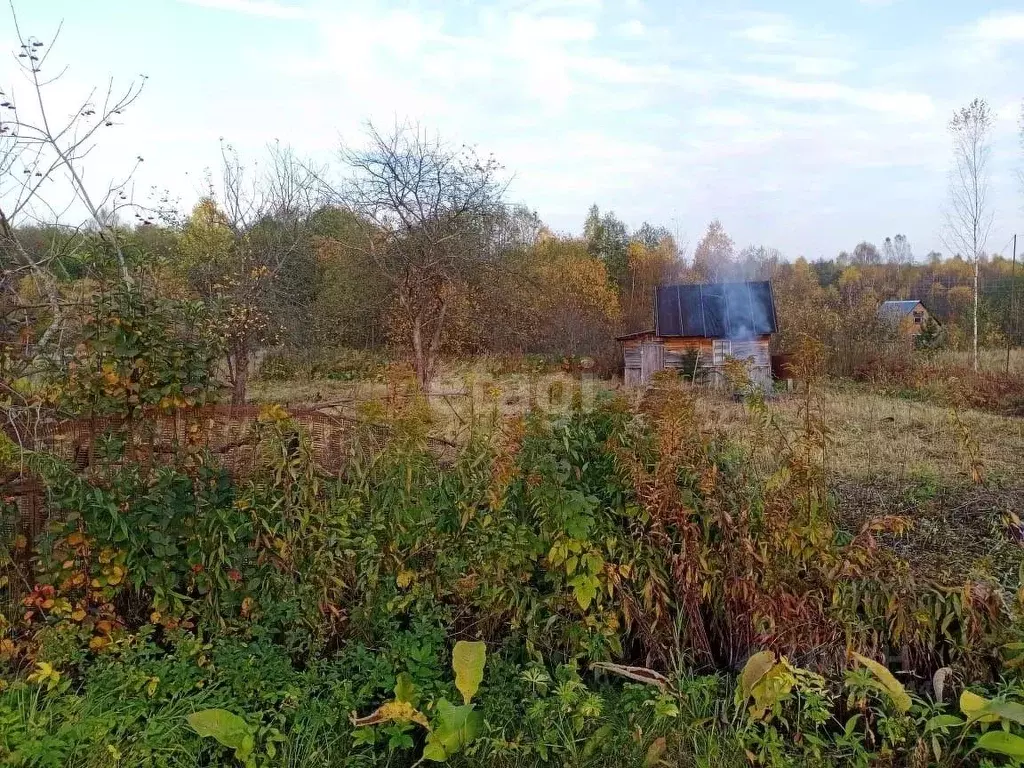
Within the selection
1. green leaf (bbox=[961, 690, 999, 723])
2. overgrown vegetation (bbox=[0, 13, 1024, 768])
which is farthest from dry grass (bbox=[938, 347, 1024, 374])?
green leaf (bbox=[961, 690, 999, 723])

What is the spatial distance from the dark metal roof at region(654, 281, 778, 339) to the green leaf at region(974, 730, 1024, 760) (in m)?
13.8

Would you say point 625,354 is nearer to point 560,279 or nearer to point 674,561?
point 560,279

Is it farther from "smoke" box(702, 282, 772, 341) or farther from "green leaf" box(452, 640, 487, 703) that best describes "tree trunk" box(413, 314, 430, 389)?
"green leaf" box(452, 640, 487, 703)

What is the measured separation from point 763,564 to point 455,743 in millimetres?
1518

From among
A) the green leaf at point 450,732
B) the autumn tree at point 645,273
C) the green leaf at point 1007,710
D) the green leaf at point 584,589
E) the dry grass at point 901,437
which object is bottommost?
the green leaf at point 450,732

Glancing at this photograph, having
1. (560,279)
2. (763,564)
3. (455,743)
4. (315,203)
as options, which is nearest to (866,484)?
(763,564)

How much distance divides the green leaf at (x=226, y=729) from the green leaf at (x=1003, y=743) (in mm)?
2706

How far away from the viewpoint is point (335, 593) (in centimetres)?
327

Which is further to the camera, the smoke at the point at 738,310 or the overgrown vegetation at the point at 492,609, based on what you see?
the smoke at the point at 738,310

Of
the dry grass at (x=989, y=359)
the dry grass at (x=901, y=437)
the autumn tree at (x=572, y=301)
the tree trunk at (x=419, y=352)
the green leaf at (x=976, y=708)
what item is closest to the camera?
the green leaf at (x=976, y=708)

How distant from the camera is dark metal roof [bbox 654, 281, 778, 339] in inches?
625

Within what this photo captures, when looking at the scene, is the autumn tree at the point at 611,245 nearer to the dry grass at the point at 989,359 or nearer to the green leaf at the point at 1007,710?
the dry grass at the point at 989,359

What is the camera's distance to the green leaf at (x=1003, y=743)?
2.46 metres

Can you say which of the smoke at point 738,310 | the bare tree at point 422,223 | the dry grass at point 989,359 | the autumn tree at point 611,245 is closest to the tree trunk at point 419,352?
the bare tree at point 422,223
